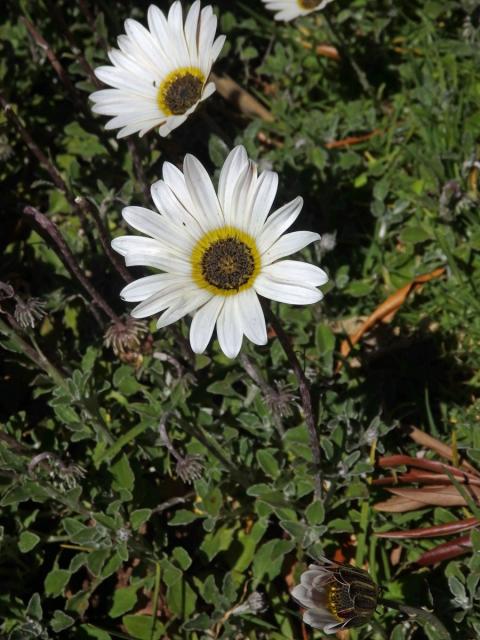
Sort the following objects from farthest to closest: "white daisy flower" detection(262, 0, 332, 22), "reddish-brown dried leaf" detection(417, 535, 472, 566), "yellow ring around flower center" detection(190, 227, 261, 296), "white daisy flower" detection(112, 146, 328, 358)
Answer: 1. "white daisy flower" detection(262, 0, 332, 22)
2. "reddish-brown dried leaf" detection(417, 535, 472, 566)
3. "yellow ring around flower center" detection(190, 227, 261, 296)
4. "white daisy flower" detection(112, 146, 328, 358)

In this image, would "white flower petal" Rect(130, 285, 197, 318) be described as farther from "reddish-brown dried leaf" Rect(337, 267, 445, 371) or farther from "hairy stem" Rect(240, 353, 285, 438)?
"reddish-brown dried leaf" Rect(337, 267, 445, 371)

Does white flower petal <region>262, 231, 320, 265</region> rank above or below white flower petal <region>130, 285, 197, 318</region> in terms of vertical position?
below

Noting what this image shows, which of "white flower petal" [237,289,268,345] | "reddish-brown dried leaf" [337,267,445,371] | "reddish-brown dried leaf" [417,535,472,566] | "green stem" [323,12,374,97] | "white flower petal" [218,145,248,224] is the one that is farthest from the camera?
"green stem" [323,12,374,97]

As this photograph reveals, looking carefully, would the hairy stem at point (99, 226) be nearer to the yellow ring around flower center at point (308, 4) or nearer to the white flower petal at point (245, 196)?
the white flower petal at point (245, 196)

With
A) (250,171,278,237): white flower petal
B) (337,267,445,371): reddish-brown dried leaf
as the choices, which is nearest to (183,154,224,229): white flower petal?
(250,171,278,237): white flower petal

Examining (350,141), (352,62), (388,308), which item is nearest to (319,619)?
(388,308)

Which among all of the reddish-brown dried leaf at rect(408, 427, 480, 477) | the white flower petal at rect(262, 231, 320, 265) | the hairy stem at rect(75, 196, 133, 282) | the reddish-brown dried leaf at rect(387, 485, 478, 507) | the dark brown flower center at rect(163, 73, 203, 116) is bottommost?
the reddish-brown dried leaf at rect(387, 485, 478, 507)

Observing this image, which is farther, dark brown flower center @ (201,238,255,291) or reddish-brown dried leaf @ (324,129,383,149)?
reddish-brown dried leaf @ (324,129,383,149)

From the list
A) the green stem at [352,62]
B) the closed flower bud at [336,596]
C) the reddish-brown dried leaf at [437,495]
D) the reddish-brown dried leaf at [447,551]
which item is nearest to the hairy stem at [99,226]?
the closed flower bud at [336,596]

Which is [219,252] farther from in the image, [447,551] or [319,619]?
[447,551]

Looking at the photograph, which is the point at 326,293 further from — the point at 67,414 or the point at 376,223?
the point at 67,414
